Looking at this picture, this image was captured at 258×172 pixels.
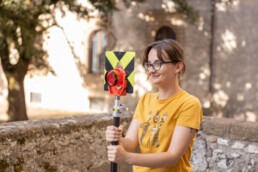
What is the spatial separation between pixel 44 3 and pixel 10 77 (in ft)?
7.95

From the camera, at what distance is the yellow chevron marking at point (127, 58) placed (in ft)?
5.88

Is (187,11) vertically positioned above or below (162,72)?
above

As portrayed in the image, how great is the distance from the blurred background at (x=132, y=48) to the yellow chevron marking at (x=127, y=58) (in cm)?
765

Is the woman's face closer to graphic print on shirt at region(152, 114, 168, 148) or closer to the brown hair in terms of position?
the brown hair

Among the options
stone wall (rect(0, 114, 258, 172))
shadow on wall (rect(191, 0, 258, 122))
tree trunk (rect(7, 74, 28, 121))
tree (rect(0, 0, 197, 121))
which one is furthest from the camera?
shadow on wall (rect(191, 0, 258, 122))

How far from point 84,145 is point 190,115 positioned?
204 centimetres

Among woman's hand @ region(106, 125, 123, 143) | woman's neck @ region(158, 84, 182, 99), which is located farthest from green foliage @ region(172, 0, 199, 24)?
woman's hand @ region(106, 125, 123, 143)

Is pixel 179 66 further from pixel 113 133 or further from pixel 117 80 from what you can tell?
pixel 113 133

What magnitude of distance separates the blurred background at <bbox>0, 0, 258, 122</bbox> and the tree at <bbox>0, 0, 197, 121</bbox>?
27 millimetres

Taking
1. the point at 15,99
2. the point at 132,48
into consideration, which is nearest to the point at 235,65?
the point at 132,48

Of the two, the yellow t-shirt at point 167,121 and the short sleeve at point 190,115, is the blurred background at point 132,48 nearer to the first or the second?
the yellow t-shirt at point 167,121

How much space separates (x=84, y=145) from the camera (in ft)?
12.0

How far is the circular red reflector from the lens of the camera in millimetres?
1760

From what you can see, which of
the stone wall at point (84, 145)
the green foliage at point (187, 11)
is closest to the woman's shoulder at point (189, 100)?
the stone wall at point (84, 145)
